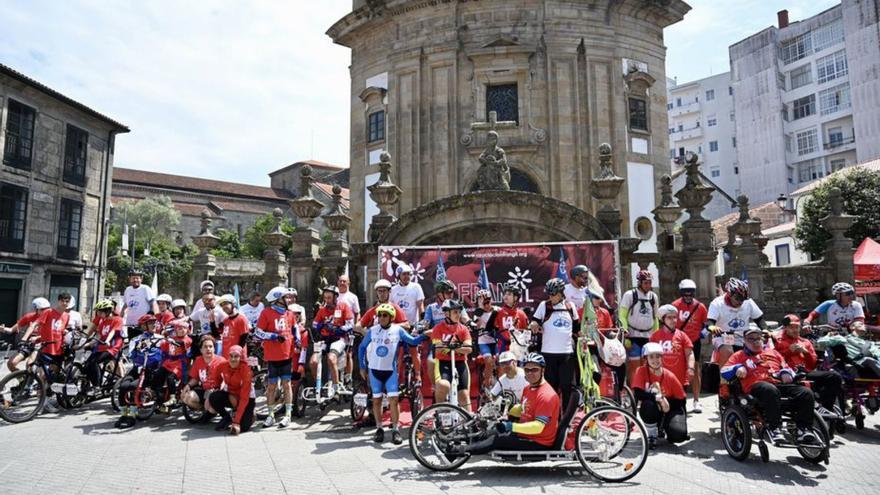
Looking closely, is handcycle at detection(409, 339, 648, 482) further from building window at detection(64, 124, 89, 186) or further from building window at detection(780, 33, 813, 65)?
building window at detection(780, 33, 813, 65)

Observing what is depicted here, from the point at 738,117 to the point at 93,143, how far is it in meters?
52.2

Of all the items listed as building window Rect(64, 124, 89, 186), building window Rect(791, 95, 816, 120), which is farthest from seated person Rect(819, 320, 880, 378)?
building window Rect(791, 95, 816, 120)

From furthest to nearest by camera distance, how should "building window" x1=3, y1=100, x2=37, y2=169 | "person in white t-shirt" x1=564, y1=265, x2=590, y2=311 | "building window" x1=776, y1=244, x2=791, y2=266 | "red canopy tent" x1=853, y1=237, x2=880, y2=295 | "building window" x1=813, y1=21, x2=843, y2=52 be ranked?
"building window" x1=813, y1=21, x2=843, y2=52 < "building window" x1=776, y1=244, x2=791, y2=266 < "building window" x1=3, y1=100, x2=37, y2=169 < "red canopy tent" x1=853, y1=237, x2=880, y2=295 < "person in white t-shirt" x1=564, y1=265, x2=590, y2=311

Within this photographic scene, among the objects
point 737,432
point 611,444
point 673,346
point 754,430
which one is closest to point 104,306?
point 611,444

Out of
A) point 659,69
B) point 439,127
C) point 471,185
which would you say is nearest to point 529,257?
point 471,185

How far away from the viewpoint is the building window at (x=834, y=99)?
45594 millimetres

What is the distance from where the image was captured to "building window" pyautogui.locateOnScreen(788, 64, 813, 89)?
48.0m

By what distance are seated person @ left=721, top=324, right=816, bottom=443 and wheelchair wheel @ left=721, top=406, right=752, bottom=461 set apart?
8.7 inches

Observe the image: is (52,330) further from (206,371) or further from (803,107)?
(803,107)

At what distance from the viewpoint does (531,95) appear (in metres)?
21.8

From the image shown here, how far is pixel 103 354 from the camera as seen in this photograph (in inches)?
391

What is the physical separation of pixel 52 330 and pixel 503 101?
17.1 metres

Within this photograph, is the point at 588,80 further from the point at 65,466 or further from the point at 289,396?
the point at 65,466

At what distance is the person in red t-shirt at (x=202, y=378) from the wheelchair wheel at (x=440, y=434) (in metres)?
3.69
